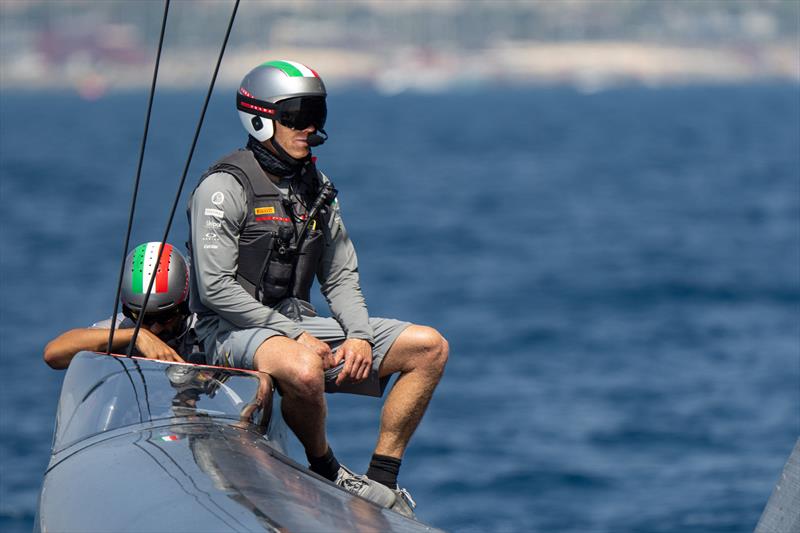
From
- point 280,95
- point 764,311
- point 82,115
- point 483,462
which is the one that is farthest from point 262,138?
point 82,115

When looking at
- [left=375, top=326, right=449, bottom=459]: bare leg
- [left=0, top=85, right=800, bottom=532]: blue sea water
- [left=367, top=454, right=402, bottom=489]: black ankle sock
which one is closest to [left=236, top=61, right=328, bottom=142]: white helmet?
[left=375, top=326, right=449, bottom=459]: bare leg

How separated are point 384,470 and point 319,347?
0.82m

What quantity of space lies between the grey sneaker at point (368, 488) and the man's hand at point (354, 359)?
0.48 meters

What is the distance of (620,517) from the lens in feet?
63.2

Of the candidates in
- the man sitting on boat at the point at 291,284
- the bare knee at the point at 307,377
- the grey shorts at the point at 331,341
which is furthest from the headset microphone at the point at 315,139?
the bare knee at the point at 307,377

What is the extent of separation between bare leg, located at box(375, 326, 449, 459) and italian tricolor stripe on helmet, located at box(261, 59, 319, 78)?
4.51 ft

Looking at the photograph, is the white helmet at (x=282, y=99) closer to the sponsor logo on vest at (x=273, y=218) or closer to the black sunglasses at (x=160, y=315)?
the sponsor logo on vest at (x=273, y=218)

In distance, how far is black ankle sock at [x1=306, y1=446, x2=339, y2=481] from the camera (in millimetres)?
7215

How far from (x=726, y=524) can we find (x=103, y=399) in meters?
13.8

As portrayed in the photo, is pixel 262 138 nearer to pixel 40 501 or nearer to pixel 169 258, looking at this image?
pixel 169 258

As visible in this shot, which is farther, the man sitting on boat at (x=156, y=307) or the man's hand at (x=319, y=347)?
the man sitting on boat at (x=156, y=307)

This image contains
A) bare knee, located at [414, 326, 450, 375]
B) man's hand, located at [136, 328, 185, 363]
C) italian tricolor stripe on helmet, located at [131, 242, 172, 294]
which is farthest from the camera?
italian tricolor stripe on helmet, located at [131, 242, 172, 294]

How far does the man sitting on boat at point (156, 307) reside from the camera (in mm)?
7273

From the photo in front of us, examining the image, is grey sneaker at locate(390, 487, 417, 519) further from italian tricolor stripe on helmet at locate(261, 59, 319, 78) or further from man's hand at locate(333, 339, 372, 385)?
italian tricolor stripe on helmet at locate(261, 59, 319, 78)
